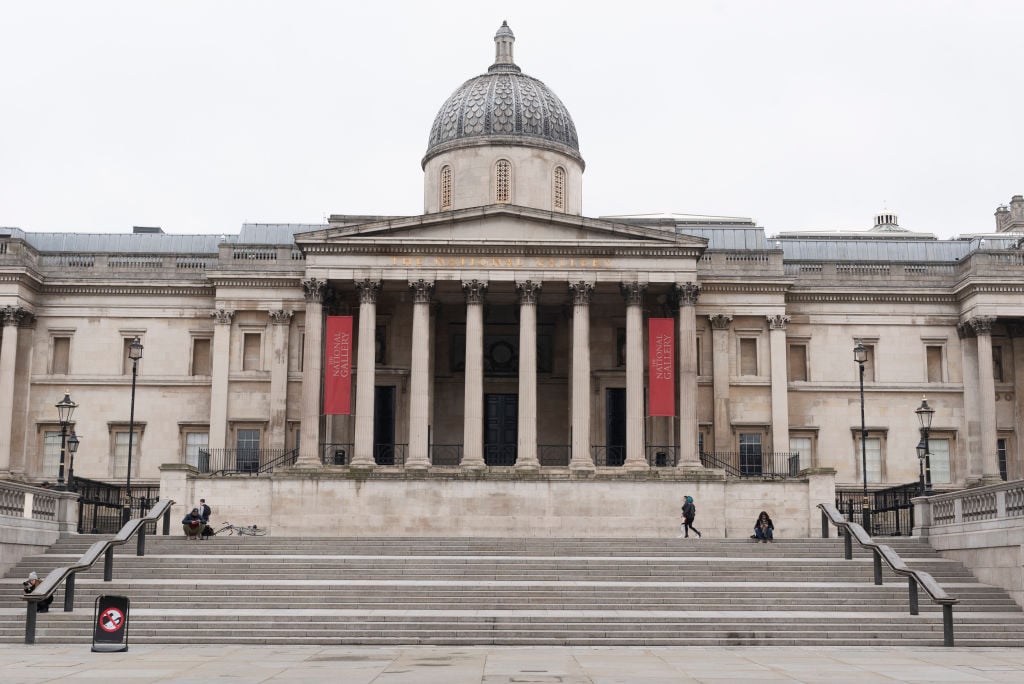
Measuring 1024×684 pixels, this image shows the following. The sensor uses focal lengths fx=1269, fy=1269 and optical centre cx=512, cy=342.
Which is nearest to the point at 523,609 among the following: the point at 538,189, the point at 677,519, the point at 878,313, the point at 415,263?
the point at 677,519

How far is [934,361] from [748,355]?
816cm

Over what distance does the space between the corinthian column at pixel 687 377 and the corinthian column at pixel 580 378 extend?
133 inches

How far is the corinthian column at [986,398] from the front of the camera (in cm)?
5122

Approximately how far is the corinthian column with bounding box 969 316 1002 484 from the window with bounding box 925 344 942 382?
2.07m

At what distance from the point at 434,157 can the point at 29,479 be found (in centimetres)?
2126

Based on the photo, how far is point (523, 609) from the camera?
28.1 meters

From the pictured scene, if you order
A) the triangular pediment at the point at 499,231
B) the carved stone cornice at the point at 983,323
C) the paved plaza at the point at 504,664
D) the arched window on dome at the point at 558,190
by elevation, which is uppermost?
the arched window on dome at the point at 558,190

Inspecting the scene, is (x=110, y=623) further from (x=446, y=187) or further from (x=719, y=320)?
(x=719, y=320)

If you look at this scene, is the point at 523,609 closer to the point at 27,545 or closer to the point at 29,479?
the point at 27,545

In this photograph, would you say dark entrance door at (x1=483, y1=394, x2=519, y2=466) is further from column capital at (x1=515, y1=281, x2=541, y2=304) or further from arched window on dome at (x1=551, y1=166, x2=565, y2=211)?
arched window on dome at (x1=551, y1=166, x2=565, y2=211)

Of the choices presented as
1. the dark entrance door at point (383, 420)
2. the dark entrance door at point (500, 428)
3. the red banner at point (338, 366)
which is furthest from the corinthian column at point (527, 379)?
the dark entrance door at point (383, 420)

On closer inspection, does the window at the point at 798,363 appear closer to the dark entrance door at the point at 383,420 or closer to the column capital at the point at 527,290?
the column capital at the point at 527,290

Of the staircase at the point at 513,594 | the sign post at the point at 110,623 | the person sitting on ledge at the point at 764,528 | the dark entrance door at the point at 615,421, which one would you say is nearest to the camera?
the sign post at the point at 110,623

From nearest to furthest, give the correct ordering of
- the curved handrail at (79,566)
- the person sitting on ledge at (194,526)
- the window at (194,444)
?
the curved handrail at (79,566) < the person sitting on ledge at (194,526) < the window at (194,444)
